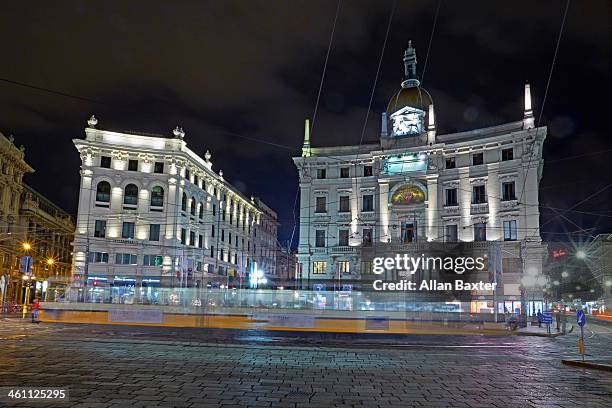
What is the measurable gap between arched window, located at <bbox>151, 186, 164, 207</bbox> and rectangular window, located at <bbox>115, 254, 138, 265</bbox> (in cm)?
643

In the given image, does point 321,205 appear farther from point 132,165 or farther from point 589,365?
point 589,365

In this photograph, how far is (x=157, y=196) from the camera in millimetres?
59406

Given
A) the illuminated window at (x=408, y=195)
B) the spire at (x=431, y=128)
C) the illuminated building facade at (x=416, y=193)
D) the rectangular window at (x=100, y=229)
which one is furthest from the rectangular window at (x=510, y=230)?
the rectangular window at (x=100, y=229)

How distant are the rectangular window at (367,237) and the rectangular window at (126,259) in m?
25.8

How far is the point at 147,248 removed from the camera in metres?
57.9

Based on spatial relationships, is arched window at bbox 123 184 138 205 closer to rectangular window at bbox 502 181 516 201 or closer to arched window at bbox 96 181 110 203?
arched window at bbox 96 181 110 203

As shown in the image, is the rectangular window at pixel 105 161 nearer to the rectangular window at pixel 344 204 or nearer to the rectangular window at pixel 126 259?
the rectangular window at pixel 126 259

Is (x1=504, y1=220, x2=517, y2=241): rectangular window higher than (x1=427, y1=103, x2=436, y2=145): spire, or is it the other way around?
(x1=427, y1=103, x2=436, y2=145): spire

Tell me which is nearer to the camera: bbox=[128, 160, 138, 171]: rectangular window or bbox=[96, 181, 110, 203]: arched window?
bbox=[96, 181, 110, 203]: arched window

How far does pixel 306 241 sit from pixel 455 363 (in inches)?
1741

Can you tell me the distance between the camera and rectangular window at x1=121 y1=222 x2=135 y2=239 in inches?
2269

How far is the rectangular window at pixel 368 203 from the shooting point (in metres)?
57.7

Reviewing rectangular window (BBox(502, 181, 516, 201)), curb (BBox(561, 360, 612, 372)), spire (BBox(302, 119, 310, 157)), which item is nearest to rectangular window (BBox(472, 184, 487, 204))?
rectangular window (BBox(502, 181, 516, 201))

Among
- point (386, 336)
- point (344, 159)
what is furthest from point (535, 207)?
point (386, 336)
